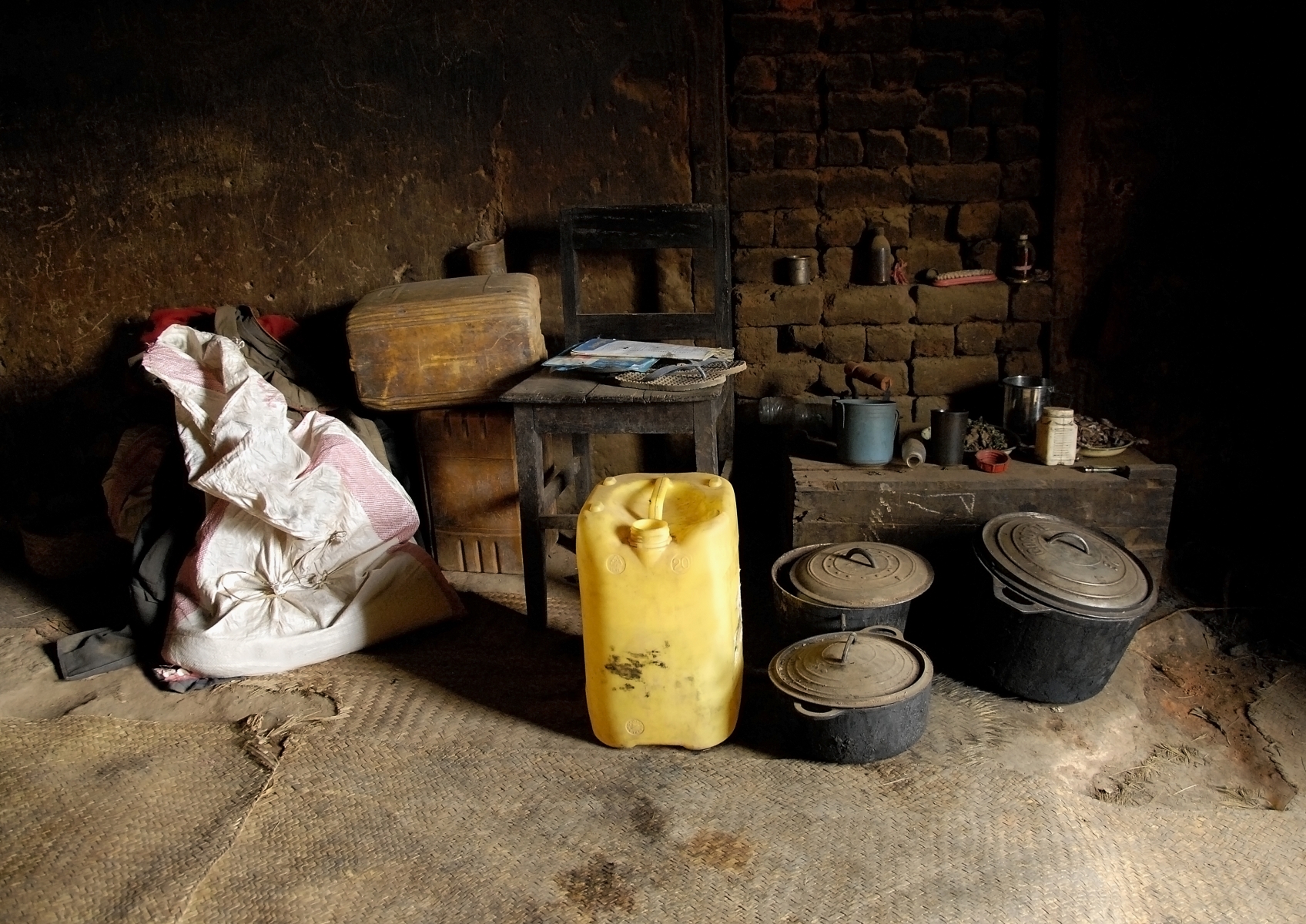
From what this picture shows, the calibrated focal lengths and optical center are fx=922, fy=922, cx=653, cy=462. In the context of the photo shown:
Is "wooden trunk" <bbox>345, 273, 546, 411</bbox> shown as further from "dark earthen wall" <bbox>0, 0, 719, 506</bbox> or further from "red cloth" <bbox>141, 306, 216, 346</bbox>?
"red cloth" <bbox>141, 306, 216, 346</bbox>

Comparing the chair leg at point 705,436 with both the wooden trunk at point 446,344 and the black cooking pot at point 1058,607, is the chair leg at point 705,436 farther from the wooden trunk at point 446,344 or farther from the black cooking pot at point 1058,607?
the black cooking pot at point 1058,607

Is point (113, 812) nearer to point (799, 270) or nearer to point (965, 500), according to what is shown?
point (965, 500)

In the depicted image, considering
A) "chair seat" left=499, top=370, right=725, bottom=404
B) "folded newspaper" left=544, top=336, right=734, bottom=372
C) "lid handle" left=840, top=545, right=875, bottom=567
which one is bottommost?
"lid handle" left=840, top=545, right=875, bottom=567

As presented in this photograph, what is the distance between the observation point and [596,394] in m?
2.74

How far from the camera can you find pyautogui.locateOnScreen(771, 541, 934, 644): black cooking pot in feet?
8.18

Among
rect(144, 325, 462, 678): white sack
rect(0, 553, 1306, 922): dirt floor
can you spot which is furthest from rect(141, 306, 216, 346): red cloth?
rect(0, 553, 1306, 922): dirt floor

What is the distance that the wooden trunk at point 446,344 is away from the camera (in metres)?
3.08

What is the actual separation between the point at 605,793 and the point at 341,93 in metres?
2.78

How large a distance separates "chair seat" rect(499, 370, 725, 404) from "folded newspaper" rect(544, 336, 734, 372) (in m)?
0.10

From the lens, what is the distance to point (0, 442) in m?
4.11

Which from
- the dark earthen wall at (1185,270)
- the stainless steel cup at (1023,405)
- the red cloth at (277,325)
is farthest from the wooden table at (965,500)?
the red cloth at (277,325)

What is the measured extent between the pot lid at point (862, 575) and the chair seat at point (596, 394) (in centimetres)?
58

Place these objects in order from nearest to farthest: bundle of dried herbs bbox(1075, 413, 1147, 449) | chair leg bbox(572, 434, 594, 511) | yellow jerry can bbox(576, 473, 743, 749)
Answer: yellow jerry can bbox(576, 473, 743, 749) → bundle of dried herbs bbox(1075, 413, 1147, 449) → chair leg bbox(572, 434, 594, 511)

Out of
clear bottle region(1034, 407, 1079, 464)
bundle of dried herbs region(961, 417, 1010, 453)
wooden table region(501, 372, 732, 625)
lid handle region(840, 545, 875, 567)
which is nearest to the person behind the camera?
lid handle region(840, 545, 875, 567)
